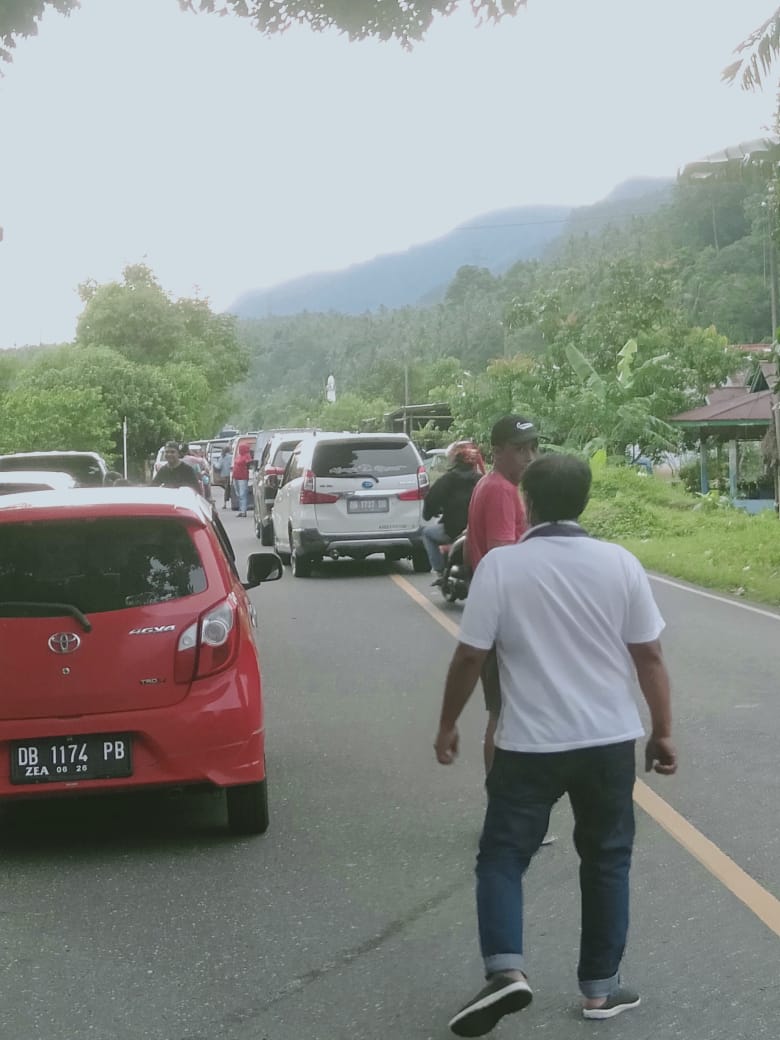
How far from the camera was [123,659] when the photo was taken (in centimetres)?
652

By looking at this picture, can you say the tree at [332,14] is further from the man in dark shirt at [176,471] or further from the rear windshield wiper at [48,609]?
the rear windshield wiper at [48,609]

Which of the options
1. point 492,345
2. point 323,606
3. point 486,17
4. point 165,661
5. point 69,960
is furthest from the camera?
point 492,345

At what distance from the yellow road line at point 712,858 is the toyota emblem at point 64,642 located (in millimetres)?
2430

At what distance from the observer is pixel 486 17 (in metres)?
15.0

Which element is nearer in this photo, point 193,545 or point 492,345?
point 193,545

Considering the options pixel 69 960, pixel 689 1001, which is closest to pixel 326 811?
pixel 69 960

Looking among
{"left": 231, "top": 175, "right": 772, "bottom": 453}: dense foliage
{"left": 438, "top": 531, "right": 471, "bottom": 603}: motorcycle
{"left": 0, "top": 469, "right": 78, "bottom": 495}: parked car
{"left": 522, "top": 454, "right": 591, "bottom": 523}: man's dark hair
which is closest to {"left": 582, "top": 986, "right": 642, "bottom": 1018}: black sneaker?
{"left": 522, "top": 454, "right": 591, "bottom": 523}: man's dark hair

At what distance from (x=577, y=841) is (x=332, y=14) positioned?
12.1 m

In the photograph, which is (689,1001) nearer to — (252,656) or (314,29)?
(252,656)

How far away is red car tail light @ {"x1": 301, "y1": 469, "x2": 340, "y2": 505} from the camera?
2022 centimetres

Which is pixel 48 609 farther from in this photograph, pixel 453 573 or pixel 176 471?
pixel 176 471

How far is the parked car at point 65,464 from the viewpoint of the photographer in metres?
21.2

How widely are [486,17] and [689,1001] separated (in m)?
12.0

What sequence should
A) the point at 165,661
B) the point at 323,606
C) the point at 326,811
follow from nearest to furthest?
1. the point at 165,661
2. the point at 326,811
3. the point at 323,606
